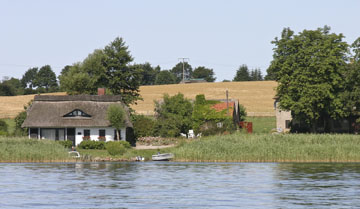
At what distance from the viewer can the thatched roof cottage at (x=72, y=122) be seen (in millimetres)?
74375

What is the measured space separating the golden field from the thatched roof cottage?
38866 millimetres

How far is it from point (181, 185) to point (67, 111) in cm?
3874

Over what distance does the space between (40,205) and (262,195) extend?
12.0 m

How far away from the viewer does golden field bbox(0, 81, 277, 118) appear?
12280 cm

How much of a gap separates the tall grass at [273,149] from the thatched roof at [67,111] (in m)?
20.5

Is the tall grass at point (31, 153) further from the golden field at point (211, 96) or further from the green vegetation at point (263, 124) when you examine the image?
the golden field at point (211, 96)

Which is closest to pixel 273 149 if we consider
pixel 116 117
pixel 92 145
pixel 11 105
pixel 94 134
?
pixel 92 145

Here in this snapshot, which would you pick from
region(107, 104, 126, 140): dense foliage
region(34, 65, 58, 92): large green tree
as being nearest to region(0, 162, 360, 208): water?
region(107, 104, 126, 140): dense foliage

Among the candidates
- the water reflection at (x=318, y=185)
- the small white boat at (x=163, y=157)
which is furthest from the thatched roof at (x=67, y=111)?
the water reflection at (x=318, y=185)

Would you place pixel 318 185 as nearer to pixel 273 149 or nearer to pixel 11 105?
pixel 273 149

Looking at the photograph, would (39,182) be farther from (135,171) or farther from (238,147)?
(238,147)

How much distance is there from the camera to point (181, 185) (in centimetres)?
4047

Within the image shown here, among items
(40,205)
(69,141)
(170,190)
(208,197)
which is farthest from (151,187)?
(69,141)

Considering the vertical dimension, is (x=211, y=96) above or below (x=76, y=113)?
above
